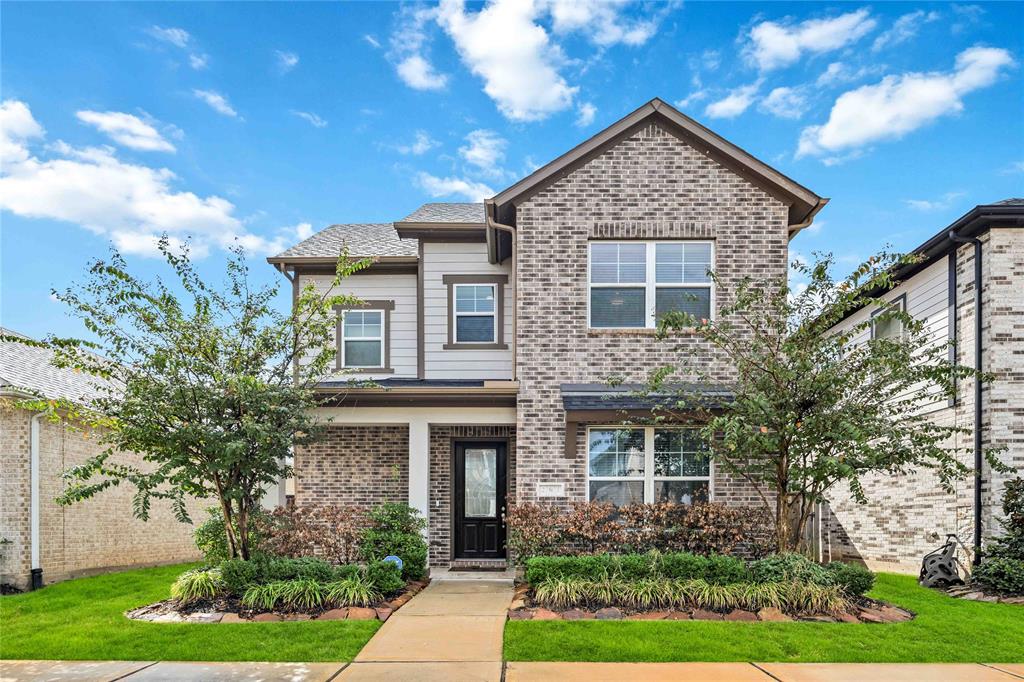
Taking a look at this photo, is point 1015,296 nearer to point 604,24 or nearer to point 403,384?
point 604,24

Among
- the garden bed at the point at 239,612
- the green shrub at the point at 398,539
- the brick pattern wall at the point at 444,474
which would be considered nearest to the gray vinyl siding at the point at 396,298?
the brick pattern wall at the point at 444,474

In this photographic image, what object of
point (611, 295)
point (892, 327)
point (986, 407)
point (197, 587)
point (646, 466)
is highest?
point (611, 295)

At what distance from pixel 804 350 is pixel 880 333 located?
20.5ft

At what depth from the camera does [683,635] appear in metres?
7.20

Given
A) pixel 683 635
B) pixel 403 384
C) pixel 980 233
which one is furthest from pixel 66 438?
pixel 980 233

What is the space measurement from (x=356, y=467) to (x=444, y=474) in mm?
1645

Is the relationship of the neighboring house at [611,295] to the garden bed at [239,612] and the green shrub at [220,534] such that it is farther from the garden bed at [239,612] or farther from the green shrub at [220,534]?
the garden bed at [239,612]

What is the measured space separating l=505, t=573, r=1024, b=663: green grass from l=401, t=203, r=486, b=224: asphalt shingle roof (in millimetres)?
7900

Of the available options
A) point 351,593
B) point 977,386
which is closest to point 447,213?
point 351,593

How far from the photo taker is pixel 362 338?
529 inches

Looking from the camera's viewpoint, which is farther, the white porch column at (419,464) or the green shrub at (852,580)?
the white porch column at (419,464)

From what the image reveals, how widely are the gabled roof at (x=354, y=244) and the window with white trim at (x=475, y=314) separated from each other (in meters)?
1.27

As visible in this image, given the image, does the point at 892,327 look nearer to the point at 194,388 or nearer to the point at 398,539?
the point at 398,539

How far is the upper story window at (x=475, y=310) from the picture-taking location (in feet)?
42.3
